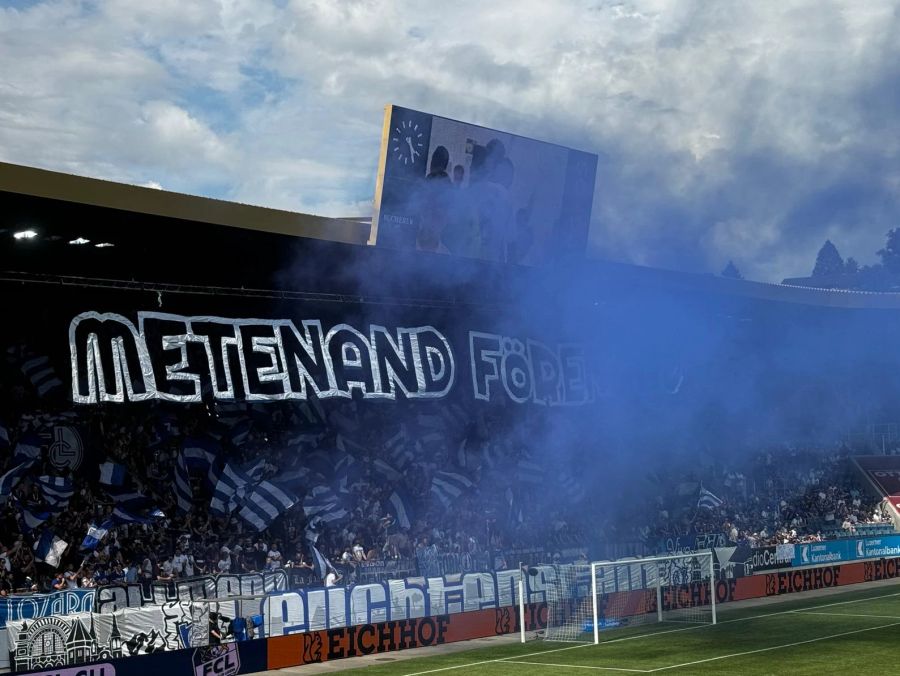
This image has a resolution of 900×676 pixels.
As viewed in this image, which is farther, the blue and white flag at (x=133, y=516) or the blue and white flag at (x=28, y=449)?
the blue and white flag at (x=133, y=516)

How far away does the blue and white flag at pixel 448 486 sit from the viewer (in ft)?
101

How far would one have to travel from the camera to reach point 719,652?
20719mm

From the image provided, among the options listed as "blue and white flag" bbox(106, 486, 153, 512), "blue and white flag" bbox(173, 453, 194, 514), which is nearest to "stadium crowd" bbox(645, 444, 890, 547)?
"blue and white flag" bbox(173, 453, 194, 514)

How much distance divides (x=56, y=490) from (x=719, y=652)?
13303mm

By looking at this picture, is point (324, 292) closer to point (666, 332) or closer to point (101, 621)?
point (101, 621)

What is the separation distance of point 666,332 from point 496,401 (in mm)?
8110

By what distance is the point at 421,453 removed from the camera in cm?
3105

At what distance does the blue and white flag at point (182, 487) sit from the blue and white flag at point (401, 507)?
520 centimetres

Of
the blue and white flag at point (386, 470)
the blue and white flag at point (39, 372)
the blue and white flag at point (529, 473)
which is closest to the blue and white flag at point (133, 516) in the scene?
the blue and white flag at point (39, 372)

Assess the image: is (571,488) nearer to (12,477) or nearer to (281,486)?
(281,486)

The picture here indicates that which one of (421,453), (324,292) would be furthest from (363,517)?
(324,292)

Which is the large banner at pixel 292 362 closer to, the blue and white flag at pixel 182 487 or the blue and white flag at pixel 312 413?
the blue and white flag at pixel 312 413

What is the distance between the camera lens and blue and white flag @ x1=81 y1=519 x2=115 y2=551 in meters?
23.7

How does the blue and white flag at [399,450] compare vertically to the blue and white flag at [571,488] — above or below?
above
